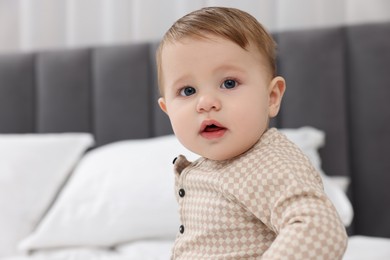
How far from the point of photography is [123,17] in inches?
99.9

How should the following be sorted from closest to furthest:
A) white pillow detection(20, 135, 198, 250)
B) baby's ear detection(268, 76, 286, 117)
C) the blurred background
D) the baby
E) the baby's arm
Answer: the baby's arm → the baby → baby's ear detection(268, 76, 286, 117) → white pillow detection(20, 135, 198, 250) → the blurred background

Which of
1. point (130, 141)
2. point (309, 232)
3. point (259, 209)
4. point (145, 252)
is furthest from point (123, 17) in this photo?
point (309, 232)

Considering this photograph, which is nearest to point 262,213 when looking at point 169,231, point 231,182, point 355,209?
point 231,182

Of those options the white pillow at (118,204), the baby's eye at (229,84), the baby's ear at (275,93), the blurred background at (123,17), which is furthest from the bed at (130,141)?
the baby's eye at (229,84)

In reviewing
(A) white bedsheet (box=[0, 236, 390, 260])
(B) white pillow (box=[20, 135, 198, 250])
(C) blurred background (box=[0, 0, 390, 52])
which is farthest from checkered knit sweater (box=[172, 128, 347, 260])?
(C) blurred background (box=[0, 0, 390, 52])

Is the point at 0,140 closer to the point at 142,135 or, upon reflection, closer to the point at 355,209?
the point at 142,135

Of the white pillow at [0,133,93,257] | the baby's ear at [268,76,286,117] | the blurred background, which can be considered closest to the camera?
the baby's ear at [268,76,286,117]

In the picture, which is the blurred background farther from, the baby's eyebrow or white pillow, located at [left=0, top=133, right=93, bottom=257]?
the baby's eyebrow

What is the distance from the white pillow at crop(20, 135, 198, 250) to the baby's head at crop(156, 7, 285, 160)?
827mm

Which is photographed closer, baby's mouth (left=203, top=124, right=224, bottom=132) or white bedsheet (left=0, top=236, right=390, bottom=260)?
baby's mouth (left=203, top=124, right=224, bottom=132)

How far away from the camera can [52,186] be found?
212 cm

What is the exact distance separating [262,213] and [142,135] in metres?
1.52

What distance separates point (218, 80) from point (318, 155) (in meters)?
1.29

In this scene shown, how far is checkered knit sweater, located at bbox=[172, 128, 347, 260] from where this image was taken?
738 millimetres
